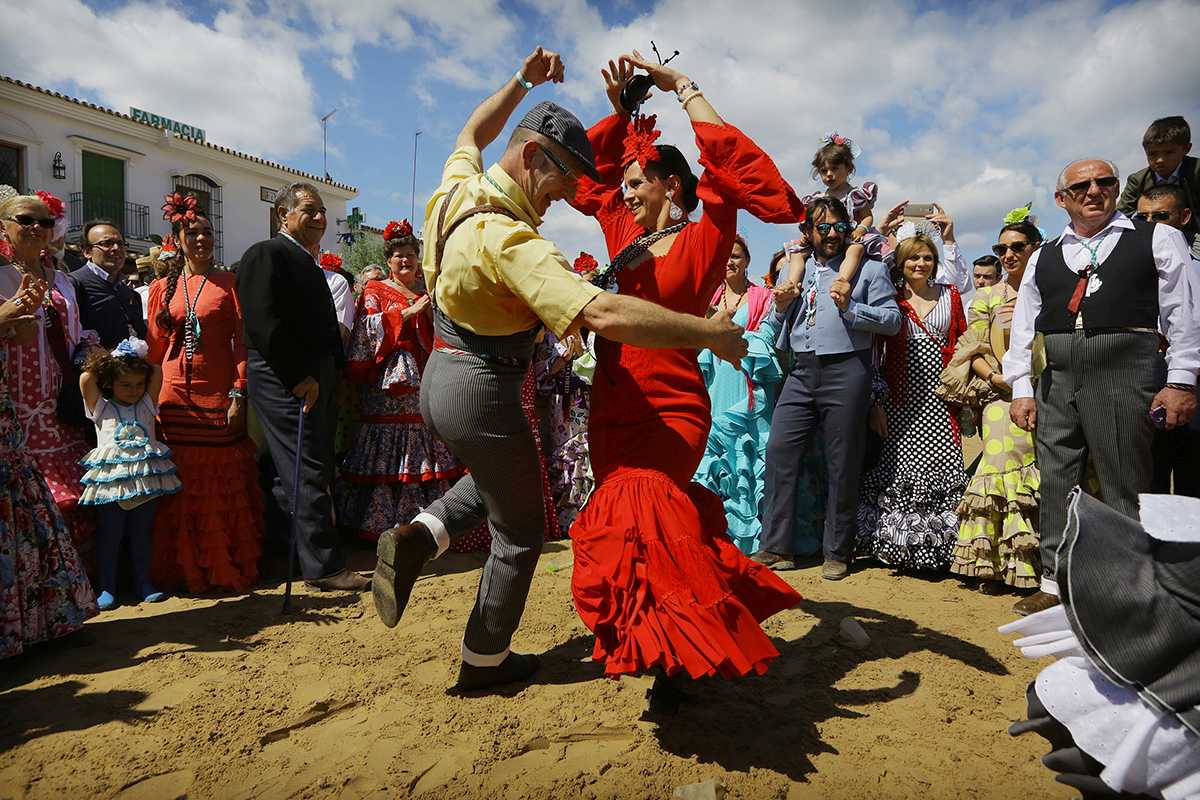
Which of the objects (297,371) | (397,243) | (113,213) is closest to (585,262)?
(397,243)

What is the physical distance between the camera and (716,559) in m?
2.55

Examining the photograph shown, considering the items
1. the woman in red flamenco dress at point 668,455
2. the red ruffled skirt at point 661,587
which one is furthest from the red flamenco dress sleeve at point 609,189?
the red ruffled skirt at point 661,587

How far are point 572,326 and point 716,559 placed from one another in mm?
979

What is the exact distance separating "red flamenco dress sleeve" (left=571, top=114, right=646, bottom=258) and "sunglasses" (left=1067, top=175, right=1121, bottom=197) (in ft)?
7.55

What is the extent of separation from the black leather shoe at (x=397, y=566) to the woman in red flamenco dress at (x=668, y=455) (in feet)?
2.16

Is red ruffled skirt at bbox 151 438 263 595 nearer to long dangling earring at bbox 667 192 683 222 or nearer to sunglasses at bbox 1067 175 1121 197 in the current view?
long dangling earring at bbox 667 192 683 222

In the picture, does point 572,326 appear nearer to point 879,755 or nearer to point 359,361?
point 879,755

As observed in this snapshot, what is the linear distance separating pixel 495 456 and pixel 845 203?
3.93 m

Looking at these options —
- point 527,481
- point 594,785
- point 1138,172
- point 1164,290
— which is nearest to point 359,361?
point 527,481

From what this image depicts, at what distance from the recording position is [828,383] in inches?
185

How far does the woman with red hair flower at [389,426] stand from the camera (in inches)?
198

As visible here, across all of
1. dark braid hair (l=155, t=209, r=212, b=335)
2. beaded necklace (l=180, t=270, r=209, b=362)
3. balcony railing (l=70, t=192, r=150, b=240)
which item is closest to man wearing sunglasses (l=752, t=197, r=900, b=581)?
beaded necklace (l=180, t=270, r=209, b=362)

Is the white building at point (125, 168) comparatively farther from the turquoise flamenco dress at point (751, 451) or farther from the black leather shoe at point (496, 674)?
the black leather shoe at point (496, 674)

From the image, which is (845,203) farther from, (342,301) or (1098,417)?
(342,301)
